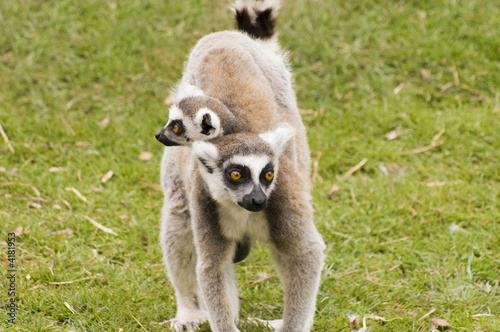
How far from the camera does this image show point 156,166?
271 inches

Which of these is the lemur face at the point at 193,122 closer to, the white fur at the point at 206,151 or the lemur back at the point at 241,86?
the lemur back at the point at 241,86

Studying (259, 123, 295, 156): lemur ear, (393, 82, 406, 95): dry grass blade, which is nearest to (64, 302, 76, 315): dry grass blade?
(259, 123, 295, 156): lemur ear

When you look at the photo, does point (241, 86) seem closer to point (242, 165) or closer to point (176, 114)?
point (176, 114)

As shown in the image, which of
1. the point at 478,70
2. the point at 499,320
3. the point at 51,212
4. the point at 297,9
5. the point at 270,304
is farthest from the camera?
the point at 297,9

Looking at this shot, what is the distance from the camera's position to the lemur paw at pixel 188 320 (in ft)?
15.5

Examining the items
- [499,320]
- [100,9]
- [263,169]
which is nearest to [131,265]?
[263,169]

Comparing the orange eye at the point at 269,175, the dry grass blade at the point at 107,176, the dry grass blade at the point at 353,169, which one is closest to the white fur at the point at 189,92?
the orange eye at the point at 269,175

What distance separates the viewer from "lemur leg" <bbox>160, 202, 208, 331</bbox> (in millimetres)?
4762

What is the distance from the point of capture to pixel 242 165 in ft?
12.2

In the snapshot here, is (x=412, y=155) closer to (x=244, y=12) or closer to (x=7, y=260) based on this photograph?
(x=244, y=12)

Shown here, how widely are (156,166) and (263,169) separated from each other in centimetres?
334

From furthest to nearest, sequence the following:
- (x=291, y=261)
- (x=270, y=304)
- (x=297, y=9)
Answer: (x=297, y=9) < (x=270, y=304) < (x=291, y=261)

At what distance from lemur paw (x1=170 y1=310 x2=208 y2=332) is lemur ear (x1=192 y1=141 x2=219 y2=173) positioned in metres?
1.42

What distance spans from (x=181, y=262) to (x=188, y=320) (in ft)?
1.40
